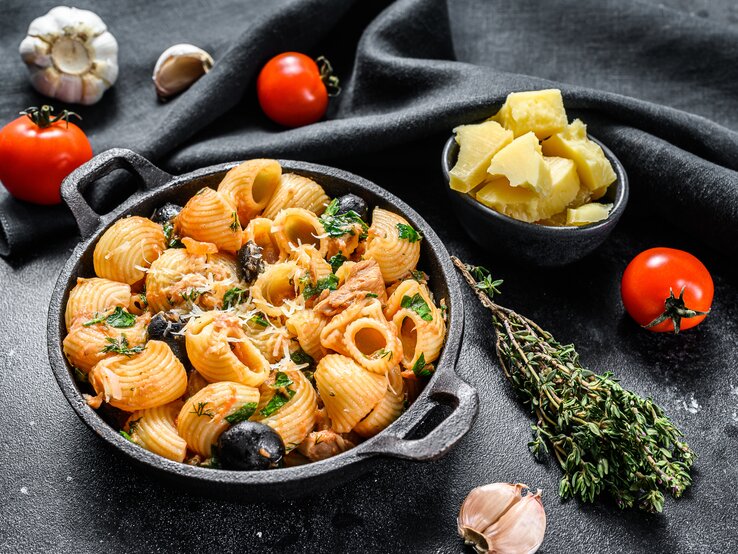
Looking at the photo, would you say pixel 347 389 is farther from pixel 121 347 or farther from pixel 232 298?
pixel 121 347

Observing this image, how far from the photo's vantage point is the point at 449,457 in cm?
242

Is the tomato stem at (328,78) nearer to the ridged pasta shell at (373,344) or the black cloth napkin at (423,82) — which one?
the black cloth napkin at (423,82)

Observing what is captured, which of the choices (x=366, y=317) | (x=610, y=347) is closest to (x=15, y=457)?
(x=366, y=317)

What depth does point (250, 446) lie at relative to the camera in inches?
77.7

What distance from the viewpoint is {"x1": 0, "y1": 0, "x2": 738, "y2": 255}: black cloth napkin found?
2.99 meters

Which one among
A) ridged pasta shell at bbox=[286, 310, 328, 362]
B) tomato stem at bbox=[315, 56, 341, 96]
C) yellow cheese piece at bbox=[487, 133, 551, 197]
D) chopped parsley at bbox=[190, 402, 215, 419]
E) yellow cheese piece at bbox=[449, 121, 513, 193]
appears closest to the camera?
chopped parsley at bbox=[190, 402, 215, 419]

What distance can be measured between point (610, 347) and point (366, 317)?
41.4 inches

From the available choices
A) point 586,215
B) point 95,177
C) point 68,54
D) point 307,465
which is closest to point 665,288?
point 586,215

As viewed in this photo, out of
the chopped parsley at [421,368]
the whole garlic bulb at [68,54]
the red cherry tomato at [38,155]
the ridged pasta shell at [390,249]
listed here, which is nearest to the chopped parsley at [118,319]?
the ridged pasta shell at [390,249]

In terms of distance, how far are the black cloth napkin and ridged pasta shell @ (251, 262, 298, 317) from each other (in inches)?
36.1

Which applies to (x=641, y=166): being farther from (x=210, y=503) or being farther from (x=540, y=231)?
(x=210, y=503)

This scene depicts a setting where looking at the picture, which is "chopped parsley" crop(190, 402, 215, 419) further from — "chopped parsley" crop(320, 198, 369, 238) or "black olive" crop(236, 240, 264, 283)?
"chopped parsley" crop(320, 198, 369, 238)

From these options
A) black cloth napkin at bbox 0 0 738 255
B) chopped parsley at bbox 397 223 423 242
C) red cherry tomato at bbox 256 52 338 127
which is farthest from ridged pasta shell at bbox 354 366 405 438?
red cherry tomato at bbox 256 52 338 127

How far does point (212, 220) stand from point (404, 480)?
40.3 inches
